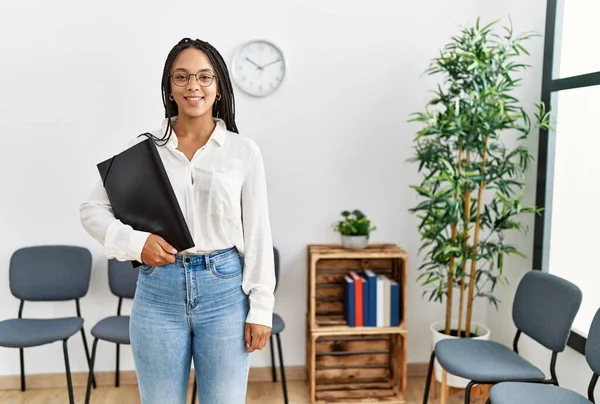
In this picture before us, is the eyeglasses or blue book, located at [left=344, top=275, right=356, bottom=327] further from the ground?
the eyeglasses

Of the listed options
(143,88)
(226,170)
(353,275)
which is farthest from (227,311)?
(143,88)

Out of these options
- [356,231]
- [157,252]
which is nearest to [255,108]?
[356,231]

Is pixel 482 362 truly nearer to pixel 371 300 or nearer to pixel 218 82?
pixel 371 300

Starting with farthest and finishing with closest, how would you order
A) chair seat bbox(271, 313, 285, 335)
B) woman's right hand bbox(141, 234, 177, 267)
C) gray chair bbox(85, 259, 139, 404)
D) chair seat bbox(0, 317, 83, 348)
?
1. gray chair bbox(85, 259, 139, 404)
2. chair seat bbox(271, 313, 285, 335)
3. chair seat bbox(0, 317, 83, 348)
4. woman's right hand bbox(141, 234, 177, 267)

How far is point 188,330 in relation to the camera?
4.75ft

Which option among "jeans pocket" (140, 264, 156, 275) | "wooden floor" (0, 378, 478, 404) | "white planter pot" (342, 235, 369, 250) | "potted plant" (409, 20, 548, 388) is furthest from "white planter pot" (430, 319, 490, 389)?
"jeans pocket" (140, 264, 156, 275)

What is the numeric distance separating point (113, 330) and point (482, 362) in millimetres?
1746

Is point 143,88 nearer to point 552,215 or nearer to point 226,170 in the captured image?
point 226,170

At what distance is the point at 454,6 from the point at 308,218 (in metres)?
1.44

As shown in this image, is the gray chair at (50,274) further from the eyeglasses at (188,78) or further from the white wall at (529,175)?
the white wall at (529,175)

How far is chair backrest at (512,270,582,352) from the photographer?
2.25 metres

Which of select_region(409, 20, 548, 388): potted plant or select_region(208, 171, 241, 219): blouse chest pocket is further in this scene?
select_region(409, 20, 548, 388): potted plant

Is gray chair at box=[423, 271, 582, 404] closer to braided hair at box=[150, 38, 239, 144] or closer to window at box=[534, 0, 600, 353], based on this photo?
window at box=[534, 0, 600, 353]

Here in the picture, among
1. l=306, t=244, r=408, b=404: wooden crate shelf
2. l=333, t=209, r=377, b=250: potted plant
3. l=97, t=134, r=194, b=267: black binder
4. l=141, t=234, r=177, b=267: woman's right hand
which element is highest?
l=97, t=134, r=194, b=267: black binder
